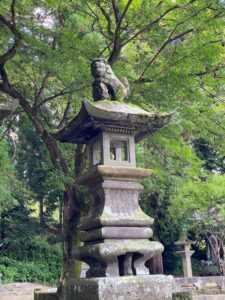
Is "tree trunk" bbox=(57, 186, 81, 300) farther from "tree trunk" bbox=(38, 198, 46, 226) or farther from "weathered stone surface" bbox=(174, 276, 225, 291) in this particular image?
"tree trunk" bbox=(38, 198, 46, 226)

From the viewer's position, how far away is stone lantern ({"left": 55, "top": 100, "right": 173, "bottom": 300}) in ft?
16.9

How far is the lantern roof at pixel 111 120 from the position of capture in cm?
559

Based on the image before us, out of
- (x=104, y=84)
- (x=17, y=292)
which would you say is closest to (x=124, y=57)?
(x=104, y=84)

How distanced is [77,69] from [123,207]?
4202 mm

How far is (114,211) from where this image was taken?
558 cm

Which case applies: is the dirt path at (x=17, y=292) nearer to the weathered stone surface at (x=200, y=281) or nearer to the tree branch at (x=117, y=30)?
the weathered stone surface at (x=200, y=281)

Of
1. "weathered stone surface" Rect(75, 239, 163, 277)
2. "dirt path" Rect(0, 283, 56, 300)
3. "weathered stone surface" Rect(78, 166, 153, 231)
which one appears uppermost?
"weathered stone surface" Rect(78, 166, 153, 231)

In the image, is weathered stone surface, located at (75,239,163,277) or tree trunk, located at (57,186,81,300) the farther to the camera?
tree trunk, located at (57,186,81,300)

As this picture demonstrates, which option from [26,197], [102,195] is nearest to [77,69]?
[102,195]

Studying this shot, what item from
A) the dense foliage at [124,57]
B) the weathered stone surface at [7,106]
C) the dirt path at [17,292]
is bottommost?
the dirt path at [17,292]

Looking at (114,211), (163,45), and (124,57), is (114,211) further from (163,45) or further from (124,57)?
(124,57)

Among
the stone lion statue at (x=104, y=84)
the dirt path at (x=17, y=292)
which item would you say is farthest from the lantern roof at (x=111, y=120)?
the dirt path at (x=17, y=292)

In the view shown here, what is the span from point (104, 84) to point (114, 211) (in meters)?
2.11

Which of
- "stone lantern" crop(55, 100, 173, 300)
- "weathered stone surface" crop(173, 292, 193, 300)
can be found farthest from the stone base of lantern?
"weathered stone surface" crop(173, 292, 193, 300)
